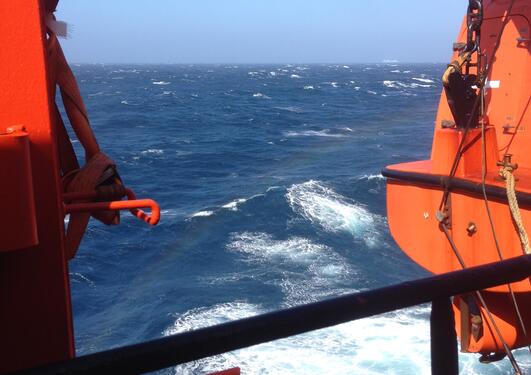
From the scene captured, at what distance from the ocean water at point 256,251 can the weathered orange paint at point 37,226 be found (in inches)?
343

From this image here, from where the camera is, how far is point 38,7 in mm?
1761

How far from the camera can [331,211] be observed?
2031cm

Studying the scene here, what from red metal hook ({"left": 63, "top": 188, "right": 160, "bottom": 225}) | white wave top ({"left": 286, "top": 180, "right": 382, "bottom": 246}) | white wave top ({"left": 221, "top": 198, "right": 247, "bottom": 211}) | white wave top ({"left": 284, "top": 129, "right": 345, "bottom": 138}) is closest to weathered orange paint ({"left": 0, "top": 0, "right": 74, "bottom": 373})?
red metal hook ({"left": 63, "top": 188, "right": 160, "bottom": 225})

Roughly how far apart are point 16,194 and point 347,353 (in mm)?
9898

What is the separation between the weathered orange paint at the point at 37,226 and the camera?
68.7 inches

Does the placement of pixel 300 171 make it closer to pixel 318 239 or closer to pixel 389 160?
pixel 389 160

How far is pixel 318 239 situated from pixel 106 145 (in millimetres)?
19720

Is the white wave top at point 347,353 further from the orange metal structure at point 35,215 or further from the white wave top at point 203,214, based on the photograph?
the orange metal structure at point 35,215

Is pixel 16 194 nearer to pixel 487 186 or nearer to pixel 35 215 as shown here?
pixel 35 215

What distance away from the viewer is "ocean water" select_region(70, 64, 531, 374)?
11109 mm

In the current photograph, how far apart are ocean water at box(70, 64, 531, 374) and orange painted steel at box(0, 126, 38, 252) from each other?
905 cm

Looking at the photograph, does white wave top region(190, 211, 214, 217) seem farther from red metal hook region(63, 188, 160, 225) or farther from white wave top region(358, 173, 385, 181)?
red metal hook region(63, 188, 160, 225)

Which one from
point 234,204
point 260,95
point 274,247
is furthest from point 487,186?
point 260,95

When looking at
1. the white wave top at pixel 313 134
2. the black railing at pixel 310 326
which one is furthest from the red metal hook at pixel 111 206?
the white wave top at pixel 313 134
